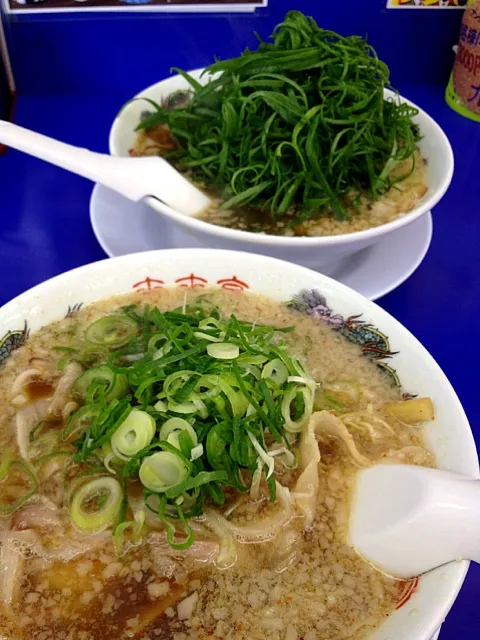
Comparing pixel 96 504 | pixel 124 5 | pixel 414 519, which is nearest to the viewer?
pixel 414 519

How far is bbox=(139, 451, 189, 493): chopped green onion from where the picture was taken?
31.4 inches

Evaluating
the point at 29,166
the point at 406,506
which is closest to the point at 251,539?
the point at 406,506

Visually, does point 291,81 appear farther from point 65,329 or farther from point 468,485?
point 468,485

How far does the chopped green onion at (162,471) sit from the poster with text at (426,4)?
1.75m

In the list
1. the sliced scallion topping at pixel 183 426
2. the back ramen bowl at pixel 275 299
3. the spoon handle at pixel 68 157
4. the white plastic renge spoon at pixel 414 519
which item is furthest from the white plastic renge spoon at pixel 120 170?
the white plastic renge spoon at pixel 414 519

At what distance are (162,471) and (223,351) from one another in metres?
0.19

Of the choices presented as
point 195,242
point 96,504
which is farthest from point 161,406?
point 195,242

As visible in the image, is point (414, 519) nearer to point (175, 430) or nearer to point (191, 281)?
point (175, 430)

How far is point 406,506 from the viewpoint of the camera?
762 mm

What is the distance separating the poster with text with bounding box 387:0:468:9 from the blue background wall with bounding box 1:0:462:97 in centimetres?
2

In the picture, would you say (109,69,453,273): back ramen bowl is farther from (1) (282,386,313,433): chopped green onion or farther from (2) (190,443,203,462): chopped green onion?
(2) (190,443,203,462): chopped green onion

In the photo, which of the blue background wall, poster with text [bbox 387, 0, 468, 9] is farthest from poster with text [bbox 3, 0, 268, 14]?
poster with text [bbox 387, 0, 468, 9]

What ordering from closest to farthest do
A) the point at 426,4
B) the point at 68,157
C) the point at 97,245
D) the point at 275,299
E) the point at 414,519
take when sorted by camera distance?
1. the point at 414,519
2. the point at 275,299
3. the point at 68,157
4. the point at 97,245
5. the point at 426,4

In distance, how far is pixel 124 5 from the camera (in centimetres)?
185
